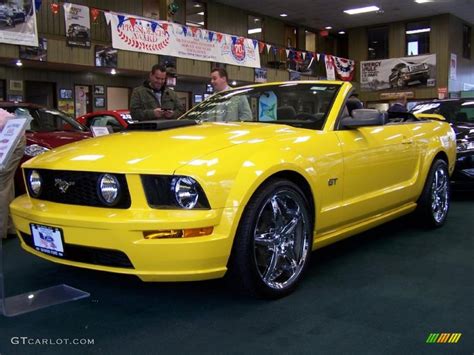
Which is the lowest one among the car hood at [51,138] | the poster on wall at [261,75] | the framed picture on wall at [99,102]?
the car hood at [51,138]

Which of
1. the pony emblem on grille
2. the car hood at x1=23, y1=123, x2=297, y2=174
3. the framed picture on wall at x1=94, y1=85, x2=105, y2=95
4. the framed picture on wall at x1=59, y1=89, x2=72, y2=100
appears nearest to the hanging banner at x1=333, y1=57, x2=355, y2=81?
the framed picture on wall at x1=94, y1=85, x2=105, y2=95

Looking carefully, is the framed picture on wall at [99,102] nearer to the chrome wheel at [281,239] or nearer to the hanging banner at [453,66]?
the chrome wheel at [281,239]

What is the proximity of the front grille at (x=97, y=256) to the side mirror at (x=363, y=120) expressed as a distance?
179 cm

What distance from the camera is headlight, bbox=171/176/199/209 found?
8.12ft

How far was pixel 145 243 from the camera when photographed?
7.88 ft

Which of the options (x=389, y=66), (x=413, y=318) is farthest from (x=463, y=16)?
(x=413, y=318)

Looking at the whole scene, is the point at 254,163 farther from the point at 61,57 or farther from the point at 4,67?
the point at 4,67

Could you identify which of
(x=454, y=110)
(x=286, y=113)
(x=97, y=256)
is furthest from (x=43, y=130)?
(x=454, y=110)

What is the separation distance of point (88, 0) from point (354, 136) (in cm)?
1406

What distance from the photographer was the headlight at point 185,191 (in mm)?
2475

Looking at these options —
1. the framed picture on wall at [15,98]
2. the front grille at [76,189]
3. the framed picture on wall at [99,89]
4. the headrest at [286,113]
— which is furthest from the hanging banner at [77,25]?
the front grille at [76,189]

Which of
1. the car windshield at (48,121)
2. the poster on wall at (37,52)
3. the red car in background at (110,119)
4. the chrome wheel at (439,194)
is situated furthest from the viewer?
the poster on wall at (37,52)

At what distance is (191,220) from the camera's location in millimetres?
2404

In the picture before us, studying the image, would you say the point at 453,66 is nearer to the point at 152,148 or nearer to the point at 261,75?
the point at 261,75
